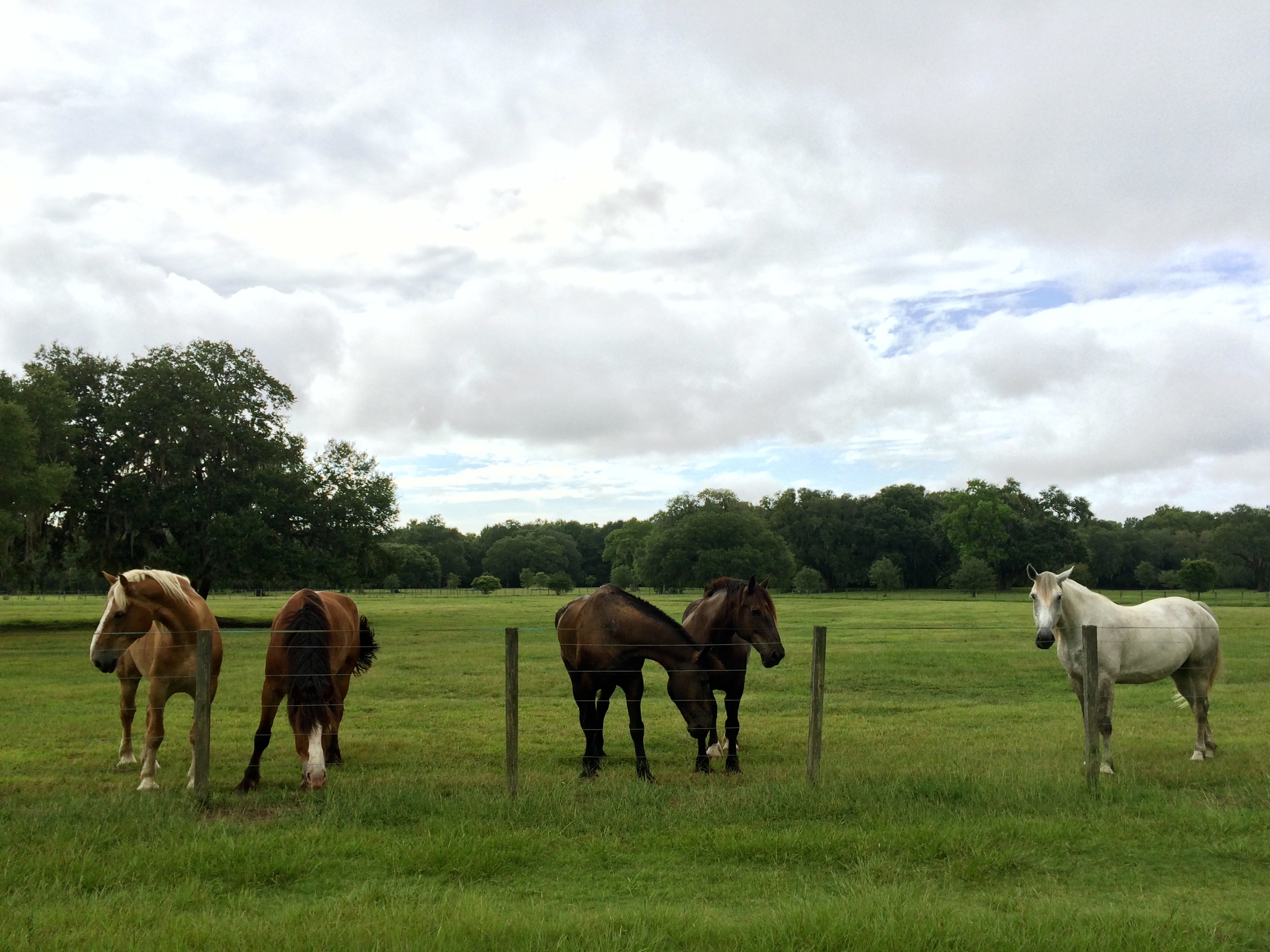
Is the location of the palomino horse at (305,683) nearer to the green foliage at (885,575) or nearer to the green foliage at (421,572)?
the green foliage at (885,575)

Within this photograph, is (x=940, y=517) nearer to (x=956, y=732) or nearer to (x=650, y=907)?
(x=956, y=732)

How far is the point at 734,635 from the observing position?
10.1 m

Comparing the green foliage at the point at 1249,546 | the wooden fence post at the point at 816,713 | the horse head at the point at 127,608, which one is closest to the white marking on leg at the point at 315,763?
the horse head at the point at 127,608

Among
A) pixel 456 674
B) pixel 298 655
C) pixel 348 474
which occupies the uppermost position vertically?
pixel 348 474

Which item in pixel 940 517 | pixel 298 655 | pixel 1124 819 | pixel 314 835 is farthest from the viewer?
pixel 940 517

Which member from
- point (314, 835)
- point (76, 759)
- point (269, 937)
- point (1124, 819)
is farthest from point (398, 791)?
point (1124, 819)

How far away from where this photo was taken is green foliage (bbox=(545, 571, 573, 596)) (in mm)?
86062

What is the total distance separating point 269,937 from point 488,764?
16.3ft

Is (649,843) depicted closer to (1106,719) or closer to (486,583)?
(1106,719)

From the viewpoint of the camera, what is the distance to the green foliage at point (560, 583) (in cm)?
8606

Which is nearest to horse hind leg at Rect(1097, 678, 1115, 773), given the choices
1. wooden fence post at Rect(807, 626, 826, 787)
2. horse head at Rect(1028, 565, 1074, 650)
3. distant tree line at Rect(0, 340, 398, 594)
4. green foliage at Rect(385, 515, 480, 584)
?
horse head at Rect(1028, 565, 1074, 650)

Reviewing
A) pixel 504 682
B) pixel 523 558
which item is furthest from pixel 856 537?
pixel 504 682

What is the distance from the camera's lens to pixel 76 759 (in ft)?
32.6

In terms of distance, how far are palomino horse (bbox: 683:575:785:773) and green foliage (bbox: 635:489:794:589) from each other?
65.0m
